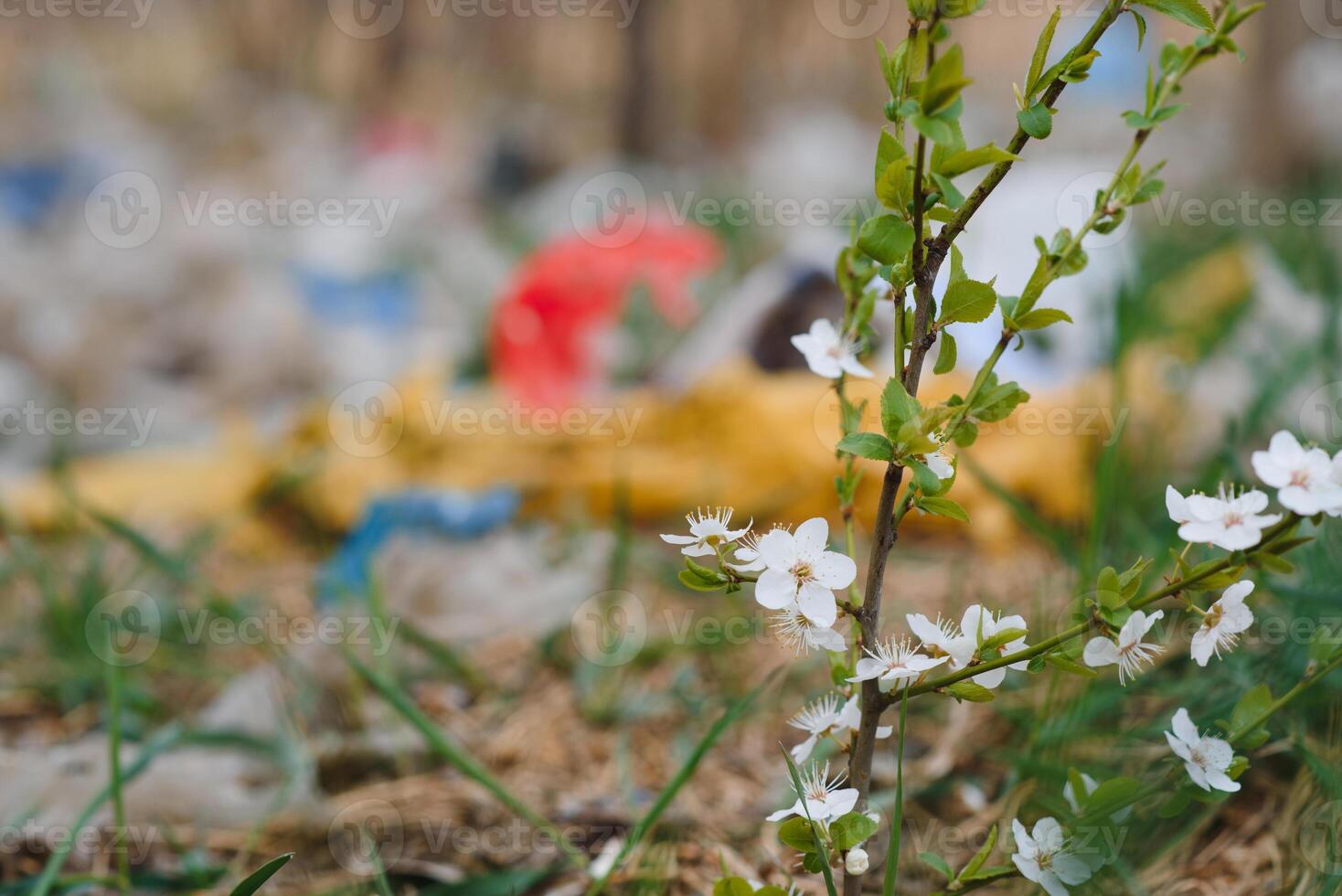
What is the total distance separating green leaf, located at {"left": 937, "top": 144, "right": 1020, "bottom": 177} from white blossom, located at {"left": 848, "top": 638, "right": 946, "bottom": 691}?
21cm

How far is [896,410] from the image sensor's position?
1.52 ft

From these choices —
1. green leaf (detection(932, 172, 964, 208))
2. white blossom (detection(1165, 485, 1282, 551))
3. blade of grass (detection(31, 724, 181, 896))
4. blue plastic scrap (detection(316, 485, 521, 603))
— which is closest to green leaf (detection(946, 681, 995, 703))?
white blossom (detection(1165, 485, 1282, 551))

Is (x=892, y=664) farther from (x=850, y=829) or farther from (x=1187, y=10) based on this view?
(x=1187, y=10)

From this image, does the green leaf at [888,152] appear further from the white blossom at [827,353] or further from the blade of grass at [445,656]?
the blade of grass at [445,656]

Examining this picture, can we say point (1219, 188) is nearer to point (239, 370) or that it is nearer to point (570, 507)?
point (570, 507)

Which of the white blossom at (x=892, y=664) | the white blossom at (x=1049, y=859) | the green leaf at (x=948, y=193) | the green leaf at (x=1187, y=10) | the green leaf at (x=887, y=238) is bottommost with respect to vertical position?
the white blossom at (x=1049, y=859)

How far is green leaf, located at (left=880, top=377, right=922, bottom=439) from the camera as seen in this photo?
0.46 meters

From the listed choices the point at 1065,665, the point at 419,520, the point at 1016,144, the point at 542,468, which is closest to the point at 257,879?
the point at 1065,665

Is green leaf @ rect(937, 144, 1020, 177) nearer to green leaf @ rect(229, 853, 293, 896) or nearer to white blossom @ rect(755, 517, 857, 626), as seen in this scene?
white blossom @ rect(755, 517, 857, 626)

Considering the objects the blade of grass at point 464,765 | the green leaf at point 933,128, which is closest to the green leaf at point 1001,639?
the green leaf at point 933,128

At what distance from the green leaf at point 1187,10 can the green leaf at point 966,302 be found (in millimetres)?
138

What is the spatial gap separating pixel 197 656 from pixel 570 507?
1.85ft

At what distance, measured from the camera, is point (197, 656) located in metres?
1.13

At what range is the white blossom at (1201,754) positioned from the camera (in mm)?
480
